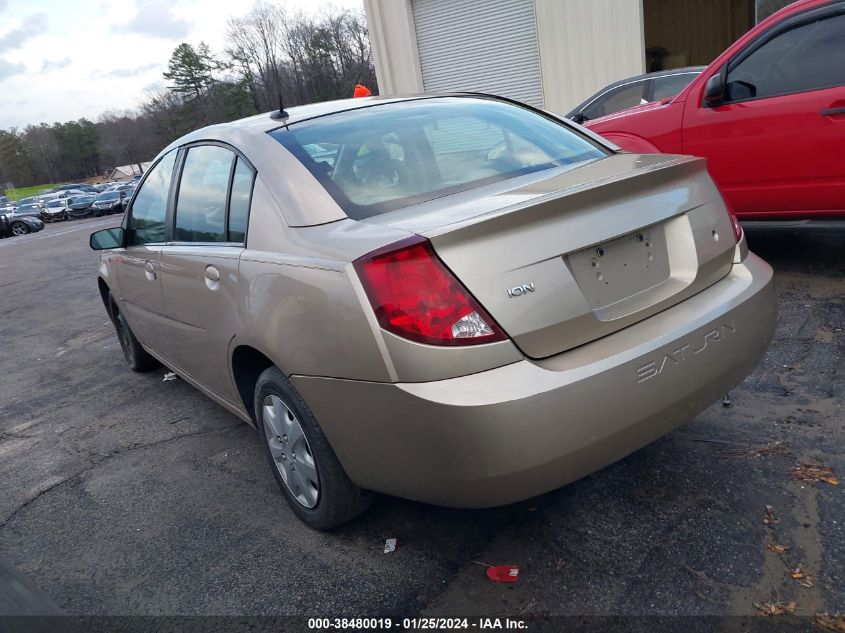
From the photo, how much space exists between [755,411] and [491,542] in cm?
150

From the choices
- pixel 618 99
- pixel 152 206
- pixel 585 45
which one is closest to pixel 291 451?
pixel 152 206

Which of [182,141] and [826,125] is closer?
[182,141]

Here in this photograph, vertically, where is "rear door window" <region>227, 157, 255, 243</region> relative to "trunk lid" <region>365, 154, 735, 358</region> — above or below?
above

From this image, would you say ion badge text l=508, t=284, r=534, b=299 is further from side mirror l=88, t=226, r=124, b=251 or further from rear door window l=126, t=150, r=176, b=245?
side mirror l=88, t=226, r=124, b=251

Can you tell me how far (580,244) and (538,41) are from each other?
1257cm

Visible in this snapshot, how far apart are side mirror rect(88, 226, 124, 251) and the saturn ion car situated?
1270 mm

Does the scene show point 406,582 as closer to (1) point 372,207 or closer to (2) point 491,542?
(2) point 491,542

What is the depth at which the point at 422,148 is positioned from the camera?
2891mm

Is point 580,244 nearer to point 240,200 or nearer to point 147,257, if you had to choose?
point 240,200

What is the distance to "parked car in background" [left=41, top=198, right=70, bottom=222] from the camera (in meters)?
40.8

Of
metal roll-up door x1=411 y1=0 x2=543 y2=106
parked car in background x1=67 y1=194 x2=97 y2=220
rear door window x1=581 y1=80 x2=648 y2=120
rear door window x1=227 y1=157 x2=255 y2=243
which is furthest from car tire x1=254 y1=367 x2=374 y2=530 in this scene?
parked car in background x1=67 y1=194 x2=97 y2=220

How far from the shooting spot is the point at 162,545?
286 cm

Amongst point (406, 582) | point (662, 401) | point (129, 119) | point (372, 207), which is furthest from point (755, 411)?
point (129, 119)

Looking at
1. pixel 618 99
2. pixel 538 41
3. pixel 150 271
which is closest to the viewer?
pixel 150 271
